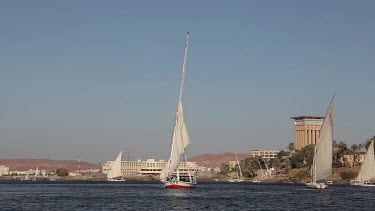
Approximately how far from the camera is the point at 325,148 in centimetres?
9788

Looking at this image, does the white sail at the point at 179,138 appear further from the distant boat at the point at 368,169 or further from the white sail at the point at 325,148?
the distant boat at the point at 368,169

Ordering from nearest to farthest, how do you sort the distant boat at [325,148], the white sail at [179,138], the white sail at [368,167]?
the distant boat at [325,148] → the white sail at [179,138] → the white sail at [368,167]

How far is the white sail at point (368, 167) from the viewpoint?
119550 millimetres

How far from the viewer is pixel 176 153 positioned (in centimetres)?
10062

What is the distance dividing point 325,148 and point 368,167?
31.8 m

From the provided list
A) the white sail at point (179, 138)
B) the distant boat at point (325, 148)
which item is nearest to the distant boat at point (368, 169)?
the distant boat at point (325, 148)

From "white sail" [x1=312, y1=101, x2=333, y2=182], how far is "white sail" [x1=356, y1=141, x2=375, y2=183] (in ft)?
73.9

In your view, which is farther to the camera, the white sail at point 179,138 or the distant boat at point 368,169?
the distant boat at point 368,169

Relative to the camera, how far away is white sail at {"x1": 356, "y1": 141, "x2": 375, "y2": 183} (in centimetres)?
11955

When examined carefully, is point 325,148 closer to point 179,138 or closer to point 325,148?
point 325,148


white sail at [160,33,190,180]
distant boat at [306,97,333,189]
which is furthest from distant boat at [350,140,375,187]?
white sail at [160,33,190,180]

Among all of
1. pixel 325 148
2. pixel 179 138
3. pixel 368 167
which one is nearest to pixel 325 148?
pixel 325 148

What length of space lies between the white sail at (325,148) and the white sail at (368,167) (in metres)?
22.5

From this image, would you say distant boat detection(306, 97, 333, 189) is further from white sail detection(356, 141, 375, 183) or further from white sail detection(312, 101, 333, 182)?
white sail detection(356, 141, 375, 183)
